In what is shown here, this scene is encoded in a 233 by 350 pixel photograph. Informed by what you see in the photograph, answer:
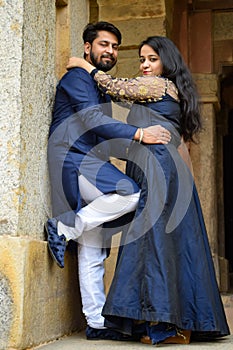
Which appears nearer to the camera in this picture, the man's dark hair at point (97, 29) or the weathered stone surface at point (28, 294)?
the weathered stone surface at point (28, 294)

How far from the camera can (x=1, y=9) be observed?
341 centimetres

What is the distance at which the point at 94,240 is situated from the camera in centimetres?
389

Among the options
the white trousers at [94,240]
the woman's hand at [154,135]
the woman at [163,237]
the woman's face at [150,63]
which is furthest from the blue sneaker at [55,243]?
the woman's face at [150,63]

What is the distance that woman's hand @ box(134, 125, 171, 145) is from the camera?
377cm

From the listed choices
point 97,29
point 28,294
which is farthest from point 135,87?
point 28,294

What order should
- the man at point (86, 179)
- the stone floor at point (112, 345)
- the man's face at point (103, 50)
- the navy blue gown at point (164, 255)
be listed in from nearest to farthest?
the stone floor at point (112, 345) < the navy blue gown at point (164, 255) < the man at point (86, 179) < the man's face at point (103, 50)

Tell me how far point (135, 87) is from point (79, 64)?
1.15 ft

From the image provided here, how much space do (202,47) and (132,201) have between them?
9.39 feet

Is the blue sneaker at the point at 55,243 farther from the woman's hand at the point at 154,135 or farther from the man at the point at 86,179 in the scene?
the woman's hand at the point at 154,135

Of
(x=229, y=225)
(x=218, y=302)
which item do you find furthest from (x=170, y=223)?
(x=229, y=225)

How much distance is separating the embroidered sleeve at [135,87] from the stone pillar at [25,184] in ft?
0.96

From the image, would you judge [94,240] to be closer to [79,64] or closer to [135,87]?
[135,87]

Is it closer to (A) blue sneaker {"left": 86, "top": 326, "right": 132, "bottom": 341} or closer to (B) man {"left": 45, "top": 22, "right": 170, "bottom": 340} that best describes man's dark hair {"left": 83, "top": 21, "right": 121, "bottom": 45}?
(B) man {"left": 45, "top": 22, "right": 170, "bottom": 340}

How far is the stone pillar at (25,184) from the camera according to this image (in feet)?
10.4
